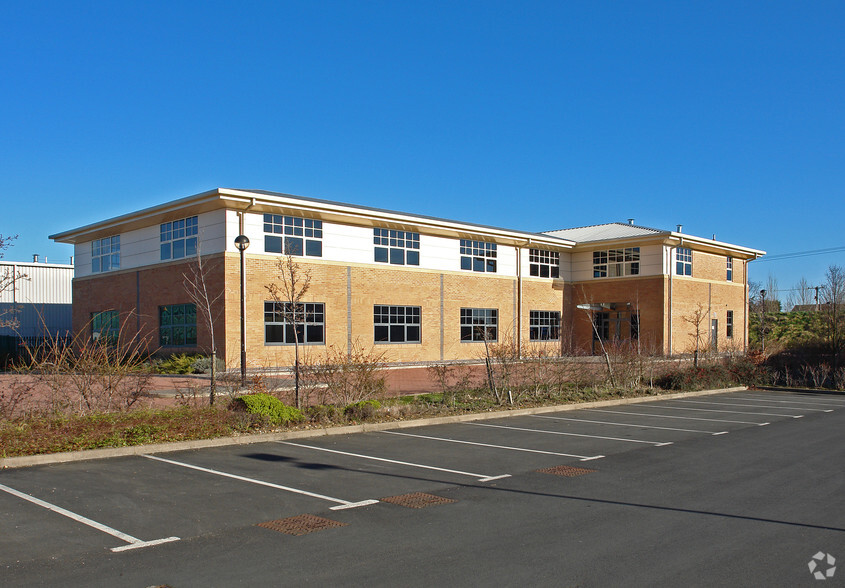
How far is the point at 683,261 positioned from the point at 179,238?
2722 cm

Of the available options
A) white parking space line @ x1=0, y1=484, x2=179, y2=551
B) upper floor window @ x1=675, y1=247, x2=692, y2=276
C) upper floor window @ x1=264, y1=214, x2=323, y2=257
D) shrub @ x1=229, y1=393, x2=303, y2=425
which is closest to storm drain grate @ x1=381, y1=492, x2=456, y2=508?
white parking space line @ x1=0, y1=484, x2=179, y2=551

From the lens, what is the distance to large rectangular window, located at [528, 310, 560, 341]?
39375mm

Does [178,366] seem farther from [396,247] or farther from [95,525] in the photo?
[95,525]

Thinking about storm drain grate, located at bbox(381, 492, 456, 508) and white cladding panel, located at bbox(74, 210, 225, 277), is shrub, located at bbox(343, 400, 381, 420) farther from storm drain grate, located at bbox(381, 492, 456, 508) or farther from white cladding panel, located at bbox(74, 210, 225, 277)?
white cladding panel, located at bbox(74, 210, 225, 277)

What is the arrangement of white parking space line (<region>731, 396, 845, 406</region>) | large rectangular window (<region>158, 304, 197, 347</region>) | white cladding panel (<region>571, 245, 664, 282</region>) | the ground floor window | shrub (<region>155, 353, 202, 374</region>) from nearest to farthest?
white parking space line (<region>731, 396, 845, 406</region>)
shrub (<region>155, 353, 202, 374</region>)
large rectangular window (<region>158, 304, 197, 347</region>)
white cladding panel (<region>571, 245, 664, 282</region>)
the ground floor window

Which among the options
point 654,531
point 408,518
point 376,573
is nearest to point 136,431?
point 408,518

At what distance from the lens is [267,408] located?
12953 millimetres

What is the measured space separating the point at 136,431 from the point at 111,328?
2446cm

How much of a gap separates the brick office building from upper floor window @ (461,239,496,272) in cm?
6

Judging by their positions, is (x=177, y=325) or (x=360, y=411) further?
(x=177, y=325)

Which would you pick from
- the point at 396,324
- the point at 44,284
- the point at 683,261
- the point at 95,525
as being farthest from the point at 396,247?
the point at 44,284

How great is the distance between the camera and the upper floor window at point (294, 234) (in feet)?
92.2

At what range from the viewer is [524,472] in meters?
9.94

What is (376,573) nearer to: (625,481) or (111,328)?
(625,481)
